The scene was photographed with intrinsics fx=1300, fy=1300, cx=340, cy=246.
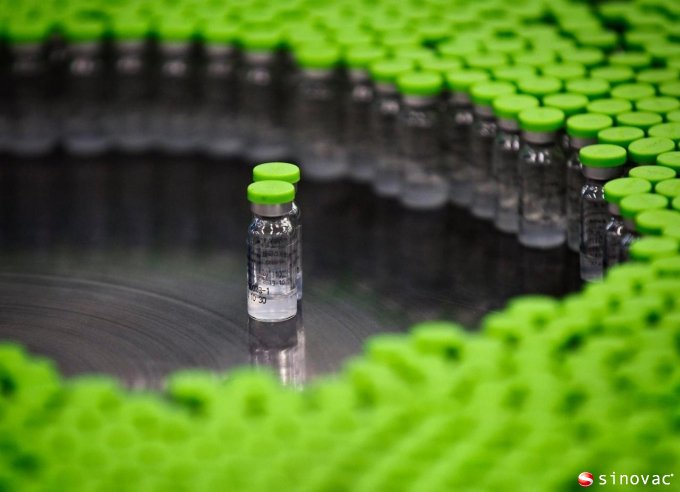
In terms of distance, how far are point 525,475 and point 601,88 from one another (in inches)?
48.8

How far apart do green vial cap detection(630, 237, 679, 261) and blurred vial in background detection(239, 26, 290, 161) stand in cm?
105

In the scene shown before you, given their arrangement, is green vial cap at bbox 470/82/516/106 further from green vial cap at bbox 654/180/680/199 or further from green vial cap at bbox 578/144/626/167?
green vial cap at bbox 654/180/680/199

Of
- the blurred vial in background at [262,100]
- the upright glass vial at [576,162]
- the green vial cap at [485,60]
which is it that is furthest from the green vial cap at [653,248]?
the blurred vial in background at [262,100]

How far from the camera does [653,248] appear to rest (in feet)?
6.38

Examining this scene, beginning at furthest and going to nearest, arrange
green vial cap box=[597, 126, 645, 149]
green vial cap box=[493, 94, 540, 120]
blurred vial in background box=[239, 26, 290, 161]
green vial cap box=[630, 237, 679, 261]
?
blurred vial in background box=[239, 26, 290, 161]
green vial cap box=[493, 94, 540, 120]
green vial cap box=[597, 126, 645, 149]
green vial cap box=[630, 237, 679, 261]

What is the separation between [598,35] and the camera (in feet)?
9.16

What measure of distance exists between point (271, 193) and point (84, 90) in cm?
98

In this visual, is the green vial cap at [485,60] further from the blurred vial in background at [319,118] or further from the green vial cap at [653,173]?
the green vial cap at [653,173]

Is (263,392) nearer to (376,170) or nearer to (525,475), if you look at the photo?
(525,475)

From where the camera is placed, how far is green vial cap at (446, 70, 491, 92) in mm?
2543

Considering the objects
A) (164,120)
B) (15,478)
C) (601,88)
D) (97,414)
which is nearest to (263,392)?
(97,414)

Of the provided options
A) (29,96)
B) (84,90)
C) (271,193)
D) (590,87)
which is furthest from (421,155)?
(29,96)

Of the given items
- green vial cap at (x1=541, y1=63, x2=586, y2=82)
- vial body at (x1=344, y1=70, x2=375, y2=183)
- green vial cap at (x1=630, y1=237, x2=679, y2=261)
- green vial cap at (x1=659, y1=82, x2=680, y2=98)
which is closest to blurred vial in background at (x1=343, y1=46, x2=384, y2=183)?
vial body at (x1=344, y1=70, x2=375, y2=183)

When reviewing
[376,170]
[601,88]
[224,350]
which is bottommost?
[224,350]
